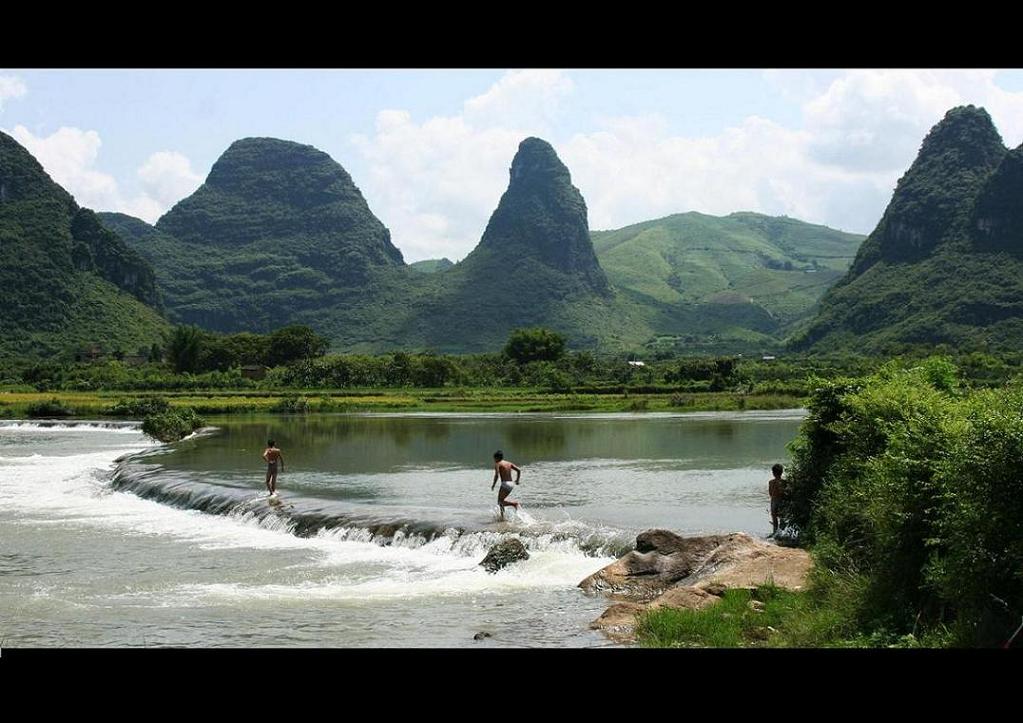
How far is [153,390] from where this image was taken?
91.6 m

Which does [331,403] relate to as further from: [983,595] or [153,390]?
[983,595]

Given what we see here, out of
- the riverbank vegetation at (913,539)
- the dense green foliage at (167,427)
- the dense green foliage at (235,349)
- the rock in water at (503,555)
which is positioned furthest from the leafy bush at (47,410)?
the riverbank vegetation at (913,539)

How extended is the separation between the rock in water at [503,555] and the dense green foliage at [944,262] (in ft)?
389

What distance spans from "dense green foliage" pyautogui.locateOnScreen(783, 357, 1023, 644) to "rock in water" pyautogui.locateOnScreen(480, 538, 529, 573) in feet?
17.3

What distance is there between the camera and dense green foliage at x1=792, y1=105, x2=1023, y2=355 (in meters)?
142

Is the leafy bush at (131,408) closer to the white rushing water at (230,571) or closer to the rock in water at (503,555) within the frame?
the white rushing water at (230,571)

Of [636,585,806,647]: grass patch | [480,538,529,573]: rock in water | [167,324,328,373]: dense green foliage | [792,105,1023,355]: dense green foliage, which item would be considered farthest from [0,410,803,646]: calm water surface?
[792,105,1023,355]: dense green foliage

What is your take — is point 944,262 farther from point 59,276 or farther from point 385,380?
point 59,276

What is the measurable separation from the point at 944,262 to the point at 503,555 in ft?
539

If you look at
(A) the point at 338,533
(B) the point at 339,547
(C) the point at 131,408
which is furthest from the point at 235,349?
(B) the point at 339,547

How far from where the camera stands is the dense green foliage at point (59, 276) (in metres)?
146
